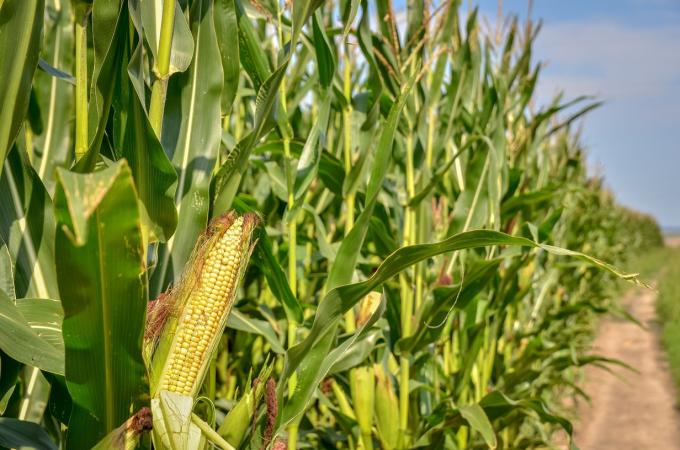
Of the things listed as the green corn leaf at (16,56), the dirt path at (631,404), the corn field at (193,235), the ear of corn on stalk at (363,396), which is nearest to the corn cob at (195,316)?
the corn field at (193,235)

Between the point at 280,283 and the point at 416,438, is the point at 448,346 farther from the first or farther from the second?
the point at 280,283

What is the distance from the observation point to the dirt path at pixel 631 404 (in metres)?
5.82

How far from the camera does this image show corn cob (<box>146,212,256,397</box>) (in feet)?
3.61

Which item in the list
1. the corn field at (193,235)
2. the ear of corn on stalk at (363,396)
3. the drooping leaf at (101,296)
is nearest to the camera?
the drooping leaf at (101,296)

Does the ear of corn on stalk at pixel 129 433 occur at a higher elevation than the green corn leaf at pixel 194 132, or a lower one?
lower

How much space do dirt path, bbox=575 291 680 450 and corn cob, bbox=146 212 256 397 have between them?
3261mm

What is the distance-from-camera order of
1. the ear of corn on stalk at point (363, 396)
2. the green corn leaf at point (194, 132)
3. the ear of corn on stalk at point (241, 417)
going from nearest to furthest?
the ear of corn on stalk at point (241, 417), the green corn leaf at point (194, 132), the ear of corn on stalk at point (363, 396)

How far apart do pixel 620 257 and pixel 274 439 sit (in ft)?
37.7

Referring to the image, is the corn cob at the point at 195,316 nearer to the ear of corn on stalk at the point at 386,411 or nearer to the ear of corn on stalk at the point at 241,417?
the ear of corn on stalk at the point at 241,417

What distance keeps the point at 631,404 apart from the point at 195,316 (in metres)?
6.70

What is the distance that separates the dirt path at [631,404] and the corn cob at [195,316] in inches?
128

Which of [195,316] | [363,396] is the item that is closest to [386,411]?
[363,396]

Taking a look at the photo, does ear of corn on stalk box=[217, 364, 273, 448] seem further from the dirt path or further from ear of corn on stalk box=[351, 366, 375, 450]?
the dirt path

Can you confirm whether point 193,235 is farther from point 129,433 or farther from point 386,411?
point 386,411
